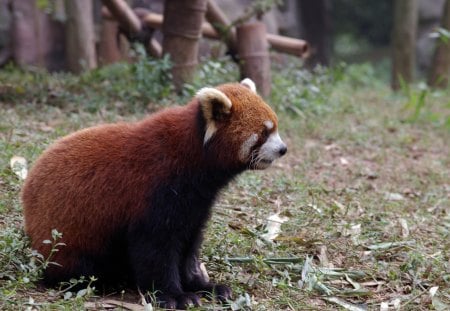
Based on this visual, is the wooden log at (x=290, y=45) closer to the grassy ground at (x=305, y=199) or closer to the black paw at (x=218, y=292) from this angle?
the grassy ground at (x=305, y=199)

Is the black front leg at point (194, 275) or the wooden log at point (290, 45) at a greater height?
the wooden log at point (290, 45)

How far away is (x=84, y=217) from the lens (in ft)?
12.2

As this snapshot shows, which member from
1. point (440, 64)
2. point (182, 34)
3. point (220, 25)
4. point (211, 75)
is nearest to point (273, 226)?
point (182, 34)

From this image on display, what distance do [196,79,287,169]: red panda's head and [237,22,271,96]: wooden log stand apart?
4.67 meters

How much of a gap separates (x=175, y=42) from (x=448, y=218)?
365 cm

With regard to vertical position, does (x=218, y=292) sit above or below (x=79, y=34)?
below

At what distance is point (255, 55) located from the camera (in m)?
8.66

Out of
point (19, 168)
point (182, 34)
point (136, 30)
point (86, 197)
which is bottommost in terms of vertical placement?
point (19, 168)

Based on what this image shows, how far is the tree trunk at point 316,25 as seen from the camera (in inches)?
703

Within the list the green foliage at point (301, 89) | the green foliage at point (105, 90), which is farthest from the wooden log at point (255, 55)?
the green foliage at point (105, 90)

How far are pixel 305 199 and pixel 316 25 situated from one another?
1296cm

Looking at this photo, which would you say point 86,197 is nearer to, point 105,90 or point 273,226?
point 273,226

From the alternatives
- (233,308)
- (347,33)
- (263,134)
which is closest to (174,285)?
(233,308)

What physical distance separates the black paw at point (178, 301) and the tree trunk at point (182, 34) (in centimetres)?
444
